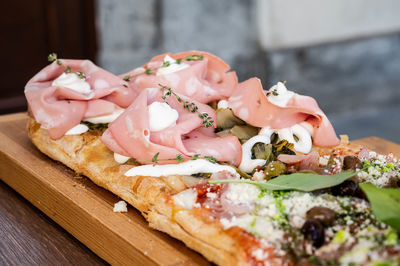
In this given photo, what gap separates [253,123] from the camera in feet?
8.66

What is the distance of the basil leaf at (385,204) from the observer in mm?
1738

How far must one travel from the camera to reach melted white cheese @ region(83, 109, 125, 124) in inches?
113

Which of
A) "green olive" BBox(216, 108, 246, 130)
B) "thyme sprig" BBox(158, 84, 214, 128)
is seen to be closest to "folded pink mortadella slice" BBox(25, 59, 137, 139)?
"thyme sprig" BBox(158, 84, 214, 128)

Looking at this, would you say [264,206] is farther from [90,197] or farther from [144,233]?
[90,197]

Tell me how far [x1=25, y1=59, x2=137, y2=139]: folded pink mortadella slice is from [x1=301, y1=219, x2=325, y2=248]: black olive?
1.45 meters

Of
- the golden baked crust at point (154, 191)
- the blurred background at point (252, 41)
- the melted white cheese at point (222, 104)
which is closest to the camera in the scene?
the golden baked crust at point (154, 191)

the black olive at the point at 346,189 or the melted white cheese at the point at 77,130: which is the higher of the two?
the black olive at the point at 346,189

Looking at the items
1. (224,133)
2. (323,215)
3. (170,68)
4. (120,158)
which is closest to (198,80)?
(170,68)

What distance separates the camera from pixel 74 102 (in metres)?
2.91

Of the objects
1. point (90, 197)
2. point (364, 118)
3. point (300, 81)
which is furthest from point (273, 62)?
point (90, 197)

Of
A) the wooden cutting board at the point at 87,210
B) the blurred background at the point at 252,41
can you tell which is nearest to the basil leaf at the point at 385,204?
the wooden cutting board at the point at 87,210

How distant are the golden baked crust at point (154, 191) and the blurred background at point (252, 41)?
123 inches

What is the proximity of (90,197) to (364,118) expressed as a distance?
6.86 metres

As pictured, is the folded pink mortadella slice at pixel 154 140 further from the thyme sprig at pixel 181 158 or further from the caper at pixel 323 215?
the caper at pixel 323 215
